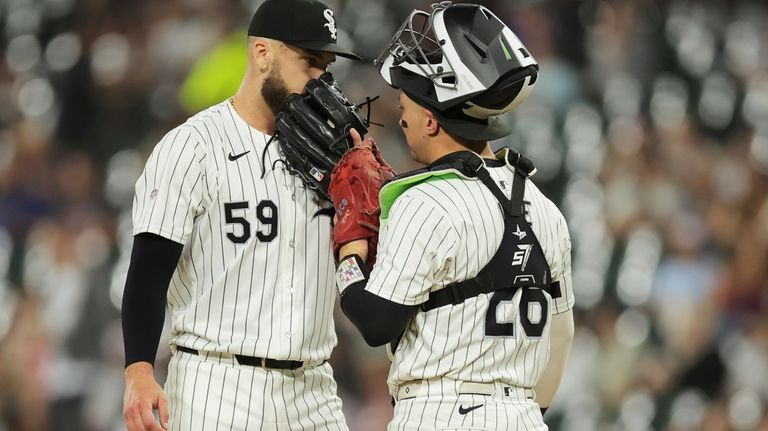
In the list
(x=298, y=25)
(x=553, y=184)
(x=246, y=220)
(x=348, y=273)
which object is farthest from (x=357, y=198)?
(x=553, y=184)

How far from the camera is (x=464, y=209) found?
2.41 metres

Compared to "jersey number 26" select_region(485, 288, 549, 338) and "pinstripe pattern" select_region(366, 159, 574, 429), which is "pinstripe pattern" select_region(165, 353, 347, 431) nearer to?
"pinstripe pattern" select_region(366, 159, 574, 429)

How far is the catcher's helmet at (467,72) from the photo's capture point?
2.49 metres

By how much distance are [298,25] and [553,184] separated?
280cm

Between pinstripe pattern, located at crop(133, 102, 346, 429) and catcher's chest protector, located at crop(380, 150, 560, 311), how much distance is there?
36cm

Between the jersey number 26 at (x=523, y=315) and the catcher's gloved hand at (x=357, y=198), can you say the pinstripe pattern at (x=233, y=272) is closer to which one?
the catcher's gloved hand at (x=357, y=198)

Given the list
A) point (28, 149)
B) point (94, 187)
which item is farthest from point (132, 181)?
point (28, 149)

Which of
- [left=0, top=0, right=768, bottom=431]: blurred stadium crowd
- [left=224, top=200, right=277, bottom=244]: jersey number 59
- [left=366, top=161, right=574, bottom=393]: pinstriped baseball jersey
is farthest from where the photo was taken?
[left=0, top=0, right=768, bottom=431]: blurred stadium crowd

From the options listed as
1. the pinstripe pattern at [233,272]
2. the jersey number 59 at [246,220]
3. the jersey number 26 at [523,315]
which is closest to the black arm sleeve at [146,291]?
the pinstripe pattern at [233,272]

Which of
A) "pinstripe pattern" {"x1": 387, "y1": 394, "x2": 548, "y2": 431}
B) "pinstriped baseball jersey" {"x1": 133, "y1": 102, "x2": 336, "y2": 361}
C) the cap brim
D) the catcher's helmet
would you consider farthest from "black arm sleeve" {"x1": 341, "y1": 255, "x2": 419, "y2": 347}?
the cap brim

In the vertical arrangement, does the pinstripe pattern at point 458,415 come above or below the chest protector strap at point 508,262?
below

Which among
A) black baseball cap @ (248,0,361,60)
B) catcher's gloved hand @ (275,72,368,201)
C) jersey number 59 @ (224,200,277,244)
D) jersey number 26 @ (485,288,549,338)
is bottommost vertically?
jersey number 26 @ (485,288,549,338)

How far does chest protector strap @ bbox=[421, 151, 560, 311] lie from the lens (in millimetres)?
2416

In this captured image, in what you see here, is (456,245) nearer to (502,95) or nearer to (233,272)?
(502,95)
